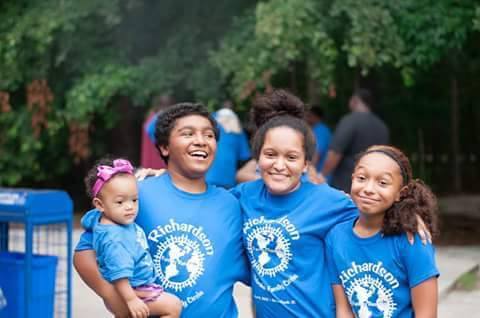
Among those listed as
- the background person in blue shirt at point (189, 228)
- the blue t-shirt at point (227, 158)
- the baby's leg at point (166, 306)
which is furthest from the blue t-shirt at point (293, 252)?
the blue t-shirt at point (227, 158)

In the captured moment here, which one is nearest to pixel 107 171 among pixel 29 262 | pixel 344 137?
pixel 29 262

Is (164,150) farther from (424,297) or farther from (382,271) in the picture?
(424,297)

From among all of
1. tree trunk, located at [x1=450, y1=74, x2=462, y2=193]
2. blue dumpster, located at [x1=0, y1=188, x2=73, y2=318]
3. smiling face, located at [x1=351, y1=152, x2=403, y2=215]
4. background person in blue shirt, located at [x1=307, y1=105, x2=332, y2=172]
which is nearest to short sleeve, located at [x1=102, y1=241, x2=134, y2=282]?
smiling face, located at [x1=351, y1=152, x2=403, y2=215]

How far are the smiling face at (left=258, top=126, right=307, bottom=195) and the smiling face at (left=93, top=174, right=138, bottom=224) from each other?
53 cm

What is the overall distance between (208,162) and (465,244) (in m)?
8.38

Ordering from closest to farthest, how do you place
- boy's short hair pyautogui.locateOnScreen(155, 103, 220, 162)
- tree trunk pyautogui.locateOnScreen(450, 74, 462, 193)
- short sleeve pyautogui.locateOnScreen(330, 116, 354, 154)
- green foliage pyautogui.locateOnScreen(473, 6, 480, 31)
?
boy's short hair pyautogui.locateOnScreen(155, 103, 220, 162) → short sleeve pyautogui.locateOnScreen(330, 116, 354, 154) → green foliage pyautogui.locateOnScreen(473, 6, 480, 31) → tree trunk pyautogui.locateOnScreen(450, 74, 462, 193)

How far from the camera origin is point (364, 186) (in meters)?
3.18

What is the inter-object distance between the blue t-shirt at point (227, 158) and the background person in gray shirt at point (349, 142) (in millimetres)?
847

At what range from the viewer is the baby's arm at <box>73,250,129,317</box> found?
3.13m

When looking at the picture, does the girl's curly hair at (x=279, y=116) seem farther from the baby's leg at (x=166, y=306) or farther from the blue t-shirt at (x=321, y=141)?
the blue t-shirt at (x=321, y=141)

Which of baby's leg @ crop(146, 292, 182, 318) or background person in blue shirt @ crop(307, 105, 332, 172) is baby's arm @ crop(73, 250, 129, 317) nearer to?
baby's leg @ crop(146, 292, 182, 318)

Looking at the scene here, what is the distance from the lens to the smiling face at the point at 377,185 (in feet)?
10.3

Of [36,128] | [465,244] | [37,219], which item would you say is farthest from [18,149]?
[37,219]

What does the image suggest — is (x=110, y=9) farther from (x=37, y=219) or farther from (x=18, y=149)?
Result: (x=37, y=219)
